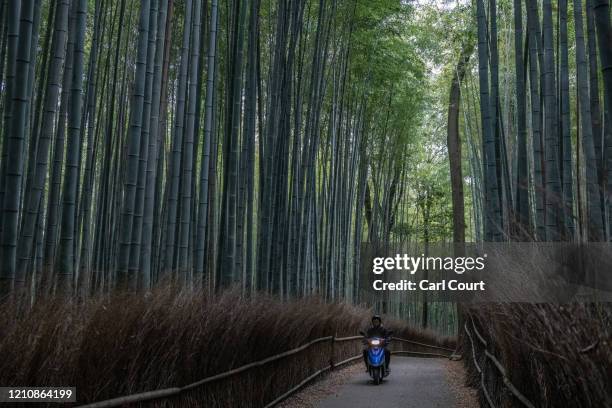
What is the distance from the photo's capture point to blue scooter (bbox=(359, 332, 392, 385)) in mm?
7523

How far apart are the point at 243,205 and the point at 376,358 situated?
8.83ft

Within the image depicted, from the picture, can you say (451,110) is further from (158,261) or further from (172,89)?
(158,261)

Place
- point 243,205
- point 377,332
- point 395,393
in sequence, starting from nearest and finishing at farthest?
point 243,205
point 395,393
point 377,332

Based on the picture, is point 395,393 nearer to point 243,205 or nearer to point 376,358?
point 376,358

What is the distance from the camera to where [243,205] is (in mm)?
6328

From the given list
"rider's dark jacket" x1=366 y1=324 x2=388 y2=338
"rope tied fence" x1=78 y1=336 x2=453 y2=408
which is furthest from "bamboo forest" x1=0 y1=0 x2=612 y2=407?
"rider's dark jacket" x1=366 y1=324 x2=388 y2=338

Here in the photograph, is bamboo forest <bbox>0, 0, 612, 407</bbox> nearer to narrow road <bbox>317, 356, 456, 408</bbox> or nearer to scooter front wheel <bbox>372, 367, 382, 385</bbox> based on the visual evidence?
narrow road <bbox>317, 356, 456, 408</bbox>

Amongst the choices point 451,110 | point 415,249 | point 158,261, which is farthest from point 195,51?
point 415,249

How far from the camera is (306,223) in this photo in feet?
26.6

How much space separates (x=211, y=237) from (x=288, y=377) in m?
1.59

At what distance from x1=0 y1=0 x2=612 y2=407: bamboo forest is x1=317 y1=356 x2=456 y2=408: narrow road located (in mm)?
76

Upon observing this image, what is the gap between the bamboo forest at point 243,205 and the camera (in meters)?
2.42

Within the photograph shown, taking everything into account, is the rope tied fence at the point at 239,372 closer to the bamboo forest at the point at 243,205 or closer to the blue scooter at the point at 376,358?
the bamboo forest at the point at 243,205

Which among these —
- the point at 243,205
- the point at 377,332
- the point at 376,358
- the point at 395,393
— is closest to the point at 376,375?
the point at 376,358
